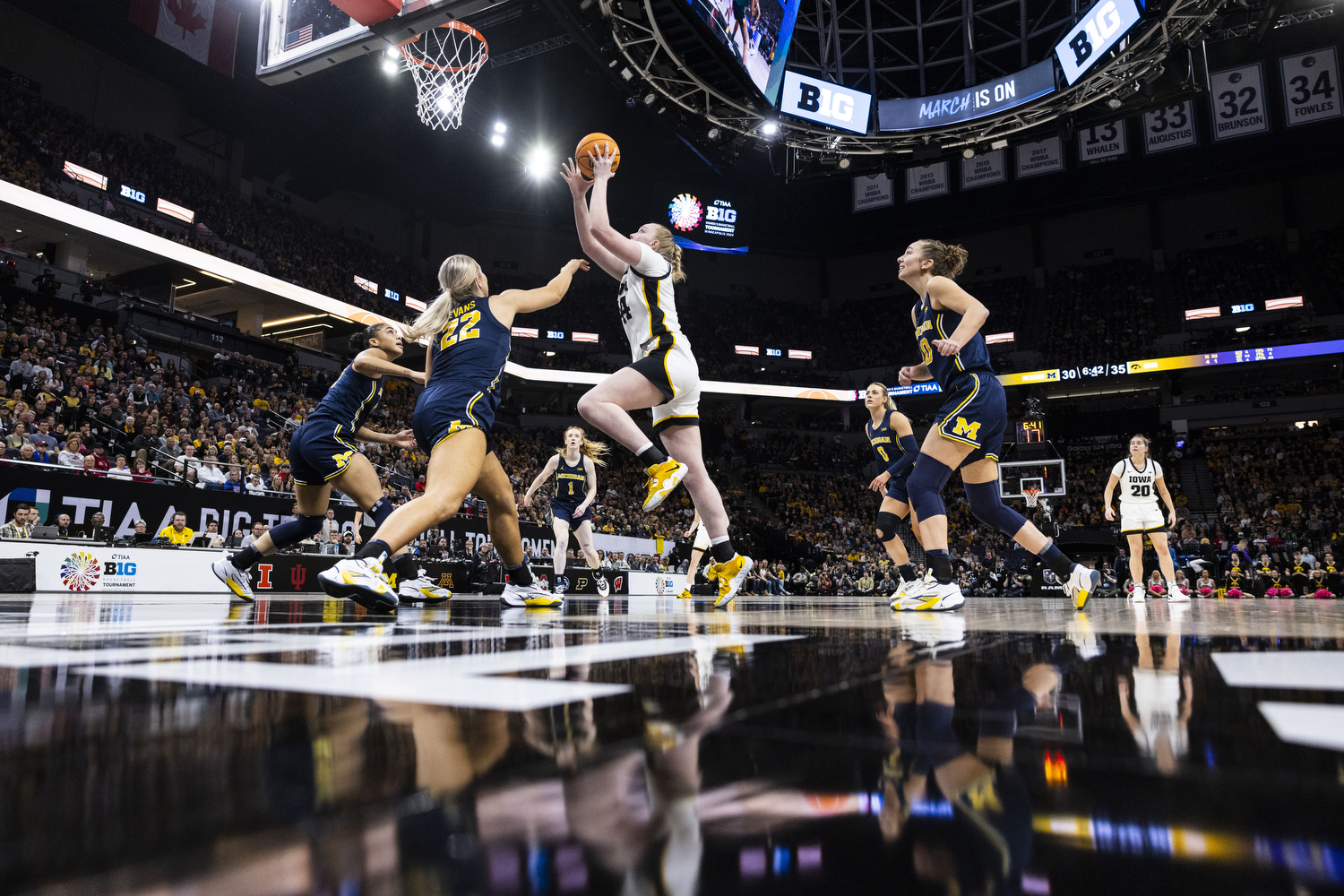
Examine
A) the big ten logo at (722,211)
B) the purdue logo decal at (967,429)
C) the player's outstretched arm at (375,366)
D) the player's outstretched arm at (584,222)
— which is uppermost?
the big ten logo at (722,211)

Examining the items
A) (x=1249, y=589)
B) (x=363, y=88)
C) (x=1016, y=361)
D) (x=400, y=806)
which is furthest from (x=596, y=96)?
(x=400, y=806)

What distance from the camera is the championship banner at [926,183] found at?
24812mm

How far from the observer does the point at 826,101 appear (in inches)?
558

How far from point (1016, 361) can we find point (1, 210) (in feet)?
96.7

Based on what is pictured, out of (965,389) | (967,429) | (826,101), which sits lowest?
(967,429)

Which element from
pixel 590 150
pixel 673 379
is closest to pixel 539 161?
pixel 590 150

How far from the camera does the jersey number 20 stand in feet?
11.3

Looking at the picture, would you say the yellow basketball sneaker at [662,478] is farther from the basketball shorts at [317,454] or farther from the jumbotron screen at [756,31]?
the jumbotron screen at [756,31]

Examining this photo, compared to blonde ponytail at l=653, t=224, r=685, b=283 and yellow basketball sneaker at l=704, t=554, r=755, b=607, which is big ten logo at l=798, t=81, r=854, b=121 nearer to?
blonde ponytail at l=653, t=224, r=685, b=283

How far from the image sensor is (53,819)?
1.46 feet

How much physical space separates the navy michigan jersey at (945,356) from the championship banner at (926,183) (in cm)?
2243

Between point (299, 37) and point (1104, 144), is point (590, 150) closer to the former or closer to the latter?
point (299, 37)

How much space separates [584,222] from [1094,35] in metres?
12.1

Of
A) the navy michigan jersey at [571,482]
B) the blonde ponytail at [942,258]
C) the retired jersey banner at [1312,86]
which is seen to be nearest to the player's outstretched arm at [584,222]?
the blonde ponytail at [942,258]
